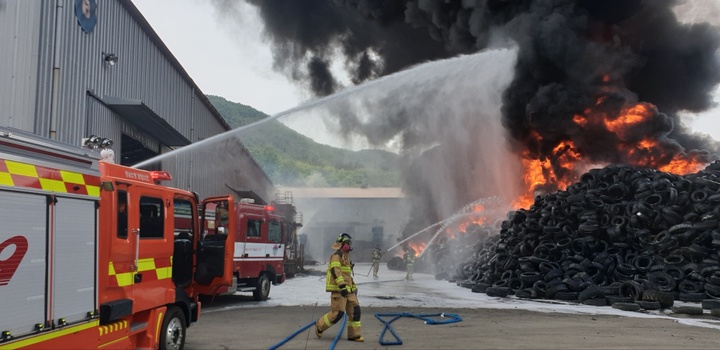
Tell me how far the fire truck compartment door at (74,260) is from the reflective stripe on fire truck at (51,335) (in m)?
0.08

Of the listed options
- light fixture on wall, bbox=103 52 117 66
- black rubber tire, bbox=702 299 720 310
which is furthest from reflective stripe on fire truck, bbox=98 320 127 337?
black rubber tire, bbox=702 299 720 310

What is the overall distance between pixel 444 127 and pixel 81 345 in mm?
34832

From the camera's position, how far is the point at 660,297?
42.4 ft

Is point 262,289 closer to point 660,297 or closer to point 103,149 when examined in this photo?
point 103,149

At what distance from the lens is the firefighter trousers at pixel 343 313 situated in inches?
337

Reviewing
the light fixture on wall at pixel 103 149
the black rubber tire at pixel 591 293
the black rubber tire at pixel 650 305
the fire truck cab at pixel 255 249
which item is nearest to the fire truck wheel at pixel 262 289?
the fire truck cab at pixel 255 249

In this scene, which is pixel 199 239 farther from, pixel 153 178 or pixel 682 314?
pixel 682 314

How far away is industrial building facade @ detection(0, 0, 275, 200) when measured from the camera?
1098cm

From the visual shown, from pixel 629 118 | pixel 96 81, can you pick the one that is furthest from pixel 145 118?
pixel 629 118

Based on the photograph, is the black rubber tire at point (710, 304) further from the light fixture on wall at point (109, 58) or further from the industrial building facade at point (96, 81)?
the light fixture on wall at point (109, 58)

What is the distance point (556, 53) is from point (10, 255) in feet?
74.5

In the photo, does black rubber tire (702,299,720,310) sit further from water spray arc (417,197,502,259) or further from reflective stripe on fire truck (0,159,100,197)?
water spray arc (417,197,502,259)

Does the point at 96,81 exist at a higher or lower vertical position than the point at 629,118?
lower

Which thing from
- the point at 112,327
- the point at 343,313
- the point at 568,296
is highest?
the point at 112,327
